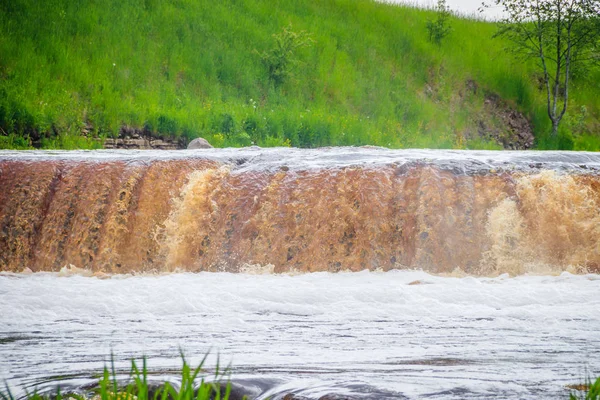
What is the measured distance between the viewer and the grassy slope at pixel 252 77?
681 inches

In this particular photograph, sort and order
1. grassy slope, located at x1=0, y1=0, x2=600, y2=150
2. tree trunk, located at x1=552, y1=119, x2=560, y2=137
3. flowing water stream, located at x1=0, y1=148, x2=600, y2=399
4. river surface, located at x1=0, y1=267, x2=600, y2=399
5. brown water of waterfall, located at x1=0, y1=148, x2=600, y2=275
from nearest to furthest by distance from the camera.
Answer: river surface, located at x1=0, y1=267, x2=600, y2=399, flowing water stream, located at x1=0, y1=148, x2=600, y2=399, brown water of waterfall, located at x1=0, y1=148, x2=600, y2=275, grassy slope, located at x1=0, y1=0, x2=600, y2=150, tree trunk, located at x1=552, y1=119, x2=560, y2=137

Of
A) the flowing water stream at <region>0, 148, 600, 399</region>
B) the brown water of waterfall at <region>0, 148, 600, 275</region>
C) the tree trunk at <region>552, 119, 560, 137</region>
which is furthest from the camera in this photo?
the tree trunk at <region>552, 119, 560, 137</region>

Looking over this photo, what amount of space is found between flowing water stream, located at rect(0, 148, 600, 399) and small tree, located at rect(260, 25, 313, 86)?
12.1 metres

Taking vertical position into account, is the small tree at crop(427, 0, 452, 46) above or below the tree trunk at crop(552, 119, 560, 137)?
above

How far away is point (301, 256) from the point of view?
8.11m

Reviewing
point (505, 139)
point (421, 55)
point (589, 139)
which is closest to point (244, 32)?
point (421, 55)

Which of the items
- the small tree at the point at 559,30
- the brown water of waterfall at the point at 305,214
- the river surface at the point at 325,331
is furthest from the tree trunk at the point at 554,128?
the river surface at the point at 325,331

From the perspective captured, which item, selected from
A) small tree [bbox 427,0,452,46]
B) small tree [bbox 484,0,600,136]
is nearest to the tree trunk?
small tree [bbox 484,0,600,136]

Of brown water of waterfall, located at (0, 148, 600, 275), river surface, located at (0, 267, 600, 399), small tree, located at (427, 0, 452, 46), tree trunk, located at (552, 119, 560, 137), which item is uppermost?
small tree, located at (427, 0, 452, 46)

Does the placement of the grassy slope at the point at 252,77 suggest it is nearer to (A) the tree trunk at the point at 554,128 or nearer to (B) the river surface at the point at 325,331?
(A) the tree trunk at the point at 554,128

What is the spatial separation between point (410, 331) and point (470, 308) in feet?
3.38

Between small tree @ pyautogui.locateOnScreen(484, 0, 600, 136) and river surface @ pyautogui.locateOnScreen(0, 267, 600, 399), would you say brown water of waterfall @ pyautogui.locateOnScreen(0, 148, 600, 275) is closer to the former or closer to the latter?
river surface @ pyautogui.locateOnScreen(0, 267, 600, 399)

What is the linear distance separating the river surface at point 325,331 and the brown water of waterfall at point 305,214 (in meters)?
0.54

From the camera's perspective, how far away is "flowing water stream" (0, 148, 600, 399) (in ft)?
15.5
